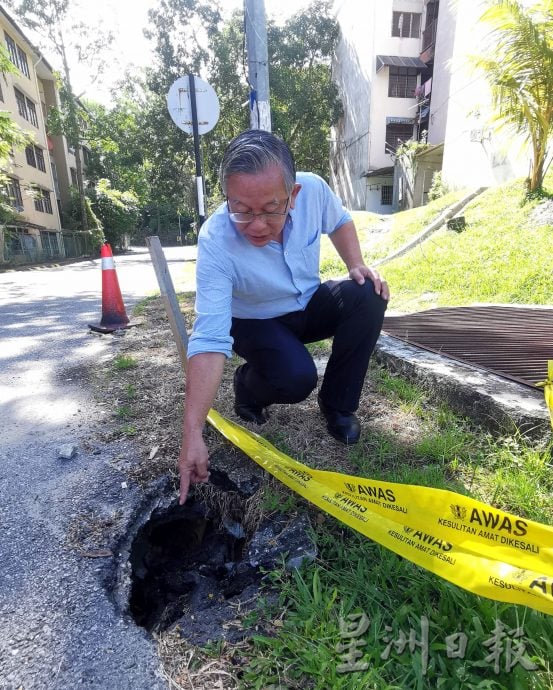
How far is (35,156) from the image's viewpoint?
23250 millimetres

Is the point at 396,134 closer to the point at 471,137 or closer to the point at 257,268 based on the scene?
the point at 471,137

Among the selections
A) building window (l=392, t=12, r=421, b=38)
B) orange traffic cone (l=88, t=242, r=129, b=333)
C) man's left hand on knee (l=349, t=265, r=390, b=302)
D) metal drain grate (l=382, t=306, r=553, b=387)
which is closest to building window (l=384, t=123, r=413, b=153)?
building window (l=392, t=12, r=421, b=38)

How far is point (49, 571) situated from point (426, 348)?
2326 millimetres

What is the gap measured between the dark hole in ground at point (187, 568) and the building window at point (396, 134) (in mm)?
23986

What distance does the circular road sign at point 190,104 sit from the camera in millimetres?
4519

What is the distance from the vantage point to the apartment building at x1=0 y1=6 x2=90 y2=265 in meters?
19.3

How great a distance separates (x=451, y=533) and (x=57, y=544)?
4.37ft

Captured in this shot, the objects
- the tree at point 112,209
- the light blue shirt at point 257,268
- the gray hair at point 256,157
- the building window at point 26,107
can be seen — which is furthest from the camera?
the tree at point 112,209

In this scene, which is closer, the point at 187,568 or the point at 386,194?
the point at 187,568

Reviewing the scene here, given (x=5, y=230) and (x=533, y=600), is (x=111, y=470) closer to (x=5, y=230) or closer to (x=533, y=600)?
(x=533, y=600)

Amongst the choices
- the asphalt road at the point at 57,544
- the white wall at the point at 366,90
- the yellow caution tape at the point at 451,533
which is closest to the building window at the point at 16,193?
the white wall at the point at 366,90

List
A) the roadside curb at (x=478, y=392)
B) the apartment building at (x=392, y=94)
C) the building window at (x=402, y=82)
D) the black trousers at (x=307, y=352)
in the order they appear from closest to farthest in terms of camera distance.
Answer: the roadside curb at (x=478, y=392), the black trousers at (x=307, y=352), the apartment building at (x=392, y=94), the building window at (x=402, y=82)

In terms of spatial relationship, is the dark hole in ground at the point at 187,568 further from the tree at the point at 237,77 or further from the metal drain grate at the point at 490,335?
the tree at the point at 237,77

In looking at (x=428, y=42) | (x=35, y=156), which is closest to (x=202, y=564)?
(x=428, y=42)
